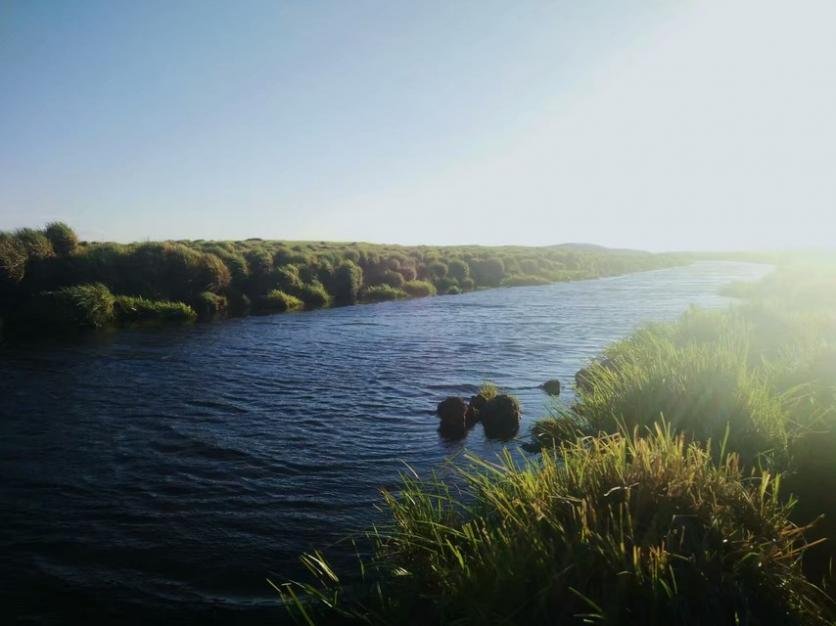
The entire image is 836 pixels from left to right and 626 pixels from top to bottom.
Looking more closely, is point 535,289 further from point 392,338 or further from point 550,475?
point 550,475

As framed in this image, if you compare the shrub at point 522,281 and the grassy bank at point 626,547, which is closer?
the grassy bank at point 626,547

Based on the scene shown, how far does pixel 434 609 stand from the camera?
14.6 feet

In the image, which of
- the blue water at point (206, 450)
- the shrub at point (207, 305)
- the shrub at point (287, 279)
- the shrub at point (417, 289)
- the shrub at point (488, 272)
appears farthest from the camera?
the shrub at point (488, 272)

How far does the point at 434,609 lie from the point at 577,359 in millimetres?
15260

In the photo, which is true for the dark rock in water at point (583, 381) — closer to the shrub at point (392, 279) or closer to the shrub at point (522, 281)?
the shrub at point (392, 279)

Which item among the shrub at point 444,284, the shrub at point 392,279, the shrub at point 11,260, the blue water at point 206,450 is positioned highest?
the shrub at point 11,260

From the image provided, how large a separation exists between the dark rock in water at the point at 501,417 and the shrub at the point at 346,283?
87.5 feet

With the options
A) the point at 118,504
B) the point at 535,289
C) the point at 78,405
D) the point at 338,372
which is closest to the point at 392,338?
the point at 338,372

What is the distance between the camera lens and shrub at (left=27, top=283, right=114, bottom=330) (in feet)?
72.6

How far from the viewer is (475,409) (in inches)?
467

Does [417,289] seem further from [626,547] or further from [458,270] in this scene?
[626,547]

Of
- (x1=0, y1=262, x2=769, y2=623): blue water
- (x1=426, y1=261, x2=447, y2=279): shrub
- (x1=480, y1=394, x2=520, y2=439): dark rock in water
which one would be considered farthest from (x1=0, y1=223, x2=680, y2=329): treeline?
(x1=480, y1=394, x2=520, y2=439): dark rock in water

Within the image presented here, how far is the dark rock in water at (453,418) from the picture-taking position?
1102 centimetres

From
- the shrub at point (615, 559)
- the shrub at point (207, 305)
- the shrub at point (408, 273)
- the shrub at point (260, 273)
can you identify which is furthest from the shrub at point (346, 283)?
the shrub at point (615, 559)
